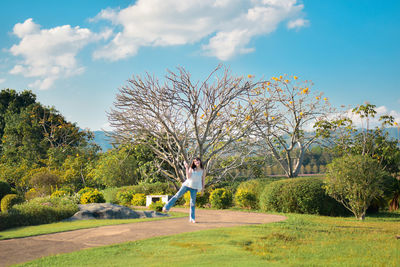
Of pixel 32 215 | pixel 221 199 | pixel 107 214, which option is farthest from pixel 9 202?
pixel 221 199

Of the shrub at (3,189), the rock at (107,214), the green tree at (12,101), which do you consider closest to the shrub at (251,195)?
the rock at (107,214)

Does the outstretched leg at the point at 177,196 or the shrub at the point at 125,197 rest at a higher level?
the outstretched leg at the point at 177,196

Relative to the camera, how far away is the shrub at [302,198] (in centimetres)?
1369

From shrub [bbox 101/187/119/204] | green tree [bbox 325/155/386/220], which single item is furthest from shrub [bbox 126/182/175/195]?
green tree [bbox 325/155/386/220]

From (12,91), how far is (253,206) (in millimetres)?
39717

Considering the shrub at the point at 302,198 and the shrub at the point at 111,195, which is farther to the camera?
the shrub at the point at 111,195

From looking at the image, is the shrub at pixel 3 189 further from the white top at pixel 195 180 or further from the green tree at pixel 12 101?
the green tree at pixel 12 101

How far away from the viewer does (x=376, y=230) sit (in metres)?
9.50

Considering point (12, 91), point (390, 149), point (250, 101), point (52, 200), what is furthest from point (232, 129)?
point (12, 91)

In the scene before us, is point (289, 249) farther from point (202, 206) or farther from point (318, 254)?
point (202, 206)

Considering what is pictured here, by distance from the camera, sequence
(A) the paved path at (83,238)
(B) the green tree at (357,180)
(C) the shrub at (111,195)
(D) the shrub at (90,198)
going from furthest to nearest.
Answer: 1. (C) the shrub at (111,195)
2. (D) the shrub at (90,198)
3. (B) the green tree at (357,180)
4. (A) the paved path at (83,238)

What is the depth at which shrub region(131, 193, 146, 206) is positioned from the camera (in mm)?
18812

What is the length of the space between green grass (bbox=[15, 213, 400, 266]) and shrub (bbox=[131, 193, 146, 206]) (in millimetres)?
10693

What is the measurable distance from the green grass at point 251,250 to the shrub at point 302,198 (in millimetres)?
4572
